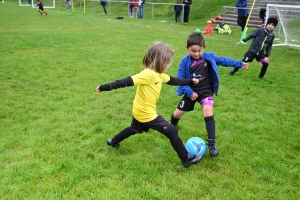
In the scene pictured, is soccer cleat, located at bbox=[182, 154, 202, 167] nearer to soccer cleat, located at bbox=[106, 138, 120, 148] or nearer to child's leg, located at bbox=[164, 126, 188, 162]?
child's leg, located at bbox=[164, 126, 188, 162]

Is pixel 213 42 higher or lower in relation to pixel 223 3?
lower

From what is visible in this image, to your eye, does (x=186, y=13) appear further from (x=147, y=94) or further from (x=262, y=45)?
(x=147, y=94)

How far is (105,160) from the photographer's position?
3732 mm

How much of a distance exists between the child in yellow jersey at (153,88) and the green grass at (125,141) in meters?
0.42

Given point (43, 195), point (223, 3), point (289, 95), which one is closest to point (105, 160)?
point (43, 195)

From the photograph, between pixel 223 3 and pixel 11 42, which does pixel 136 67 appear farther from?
pixel 223 3

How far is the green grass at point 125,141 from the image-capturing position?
324cm

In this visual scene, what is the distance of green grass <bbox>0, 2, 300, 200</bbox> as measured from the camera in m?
3.24

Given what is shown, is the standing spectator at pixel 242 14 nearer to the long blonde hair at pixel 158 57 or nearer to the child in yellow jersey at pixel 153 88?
the child in yellow jersey at pixel 153 88

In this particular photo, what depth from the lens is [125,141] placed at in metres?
4.27

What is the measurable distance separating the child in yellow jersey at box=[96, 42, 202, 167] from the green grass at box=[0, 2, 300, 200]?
423 mm

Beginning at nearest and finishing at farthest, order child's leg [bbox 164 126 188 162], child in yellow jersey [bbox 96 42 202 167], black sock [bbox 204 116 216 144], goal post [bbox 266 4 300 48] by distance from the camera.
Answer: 1. child in yellow jersey [bbox 96 42 202 167]
2. child's leg [bbox 164 126 188 162]
3. black sock [bbox 204 116 216 144]
4. goal post [bbox 266 4 300 48]

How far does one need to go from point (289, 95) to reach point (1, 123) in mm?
5956

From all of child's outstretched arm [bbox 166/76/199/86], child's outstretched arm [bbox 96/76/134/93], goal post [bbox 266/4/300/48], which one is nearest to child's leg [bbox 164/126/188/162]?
child's outstretched arm [bbox 166/76/199/86]
